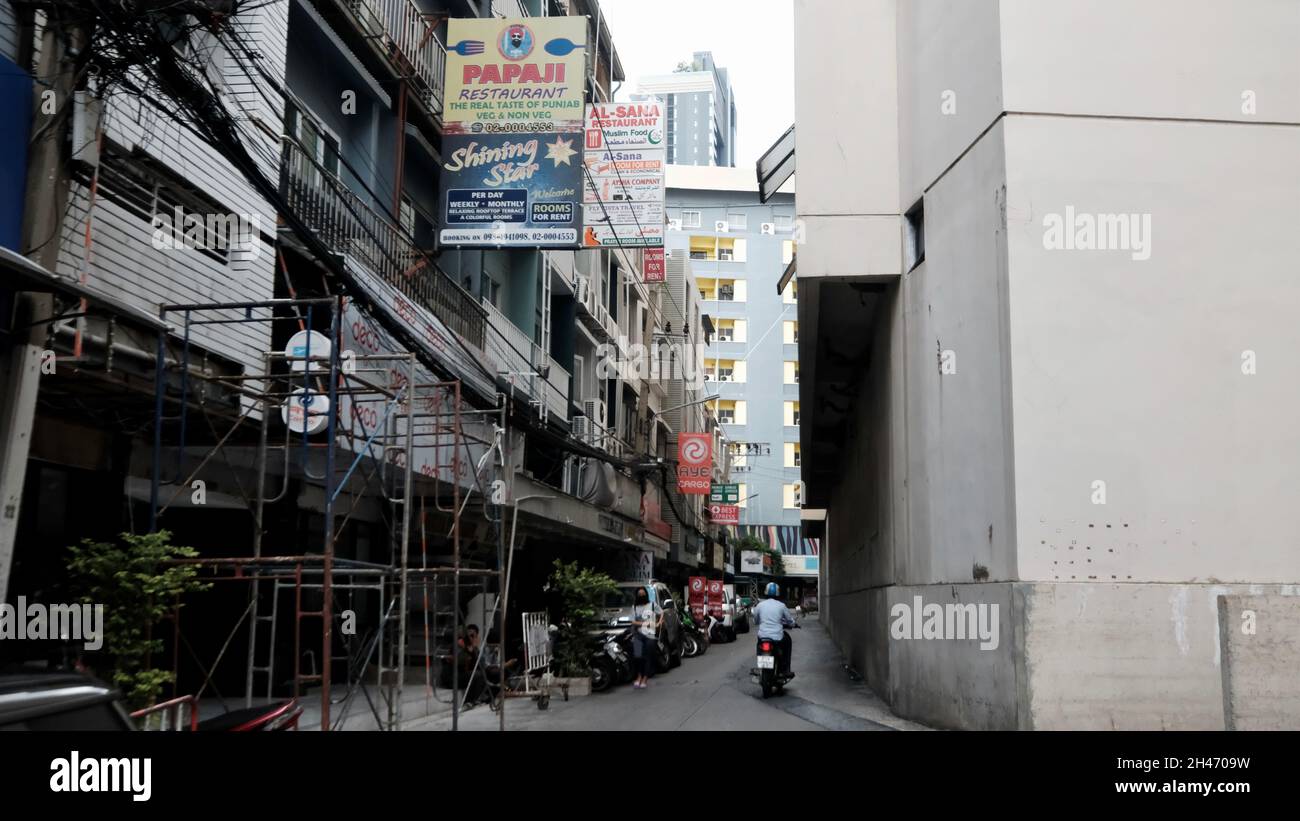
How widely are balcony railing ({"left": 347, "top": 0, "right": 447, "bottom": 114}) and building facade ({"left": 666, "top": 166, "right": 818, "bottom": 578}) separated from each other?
49.7 metres

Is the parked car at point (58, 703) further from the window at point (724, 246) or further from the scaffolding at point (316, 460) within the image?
the window at point (724, 246)

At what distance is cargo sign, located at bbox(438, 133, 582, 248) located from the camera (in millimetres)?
15320

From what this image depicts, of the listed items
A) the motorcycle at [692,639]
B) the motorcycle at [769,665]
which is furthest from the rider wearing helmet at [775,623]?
the motorcycle at [692,639]

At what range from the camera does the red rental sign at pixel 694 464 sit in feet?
117

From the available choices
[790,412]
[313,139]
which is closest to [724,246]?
[790,412]

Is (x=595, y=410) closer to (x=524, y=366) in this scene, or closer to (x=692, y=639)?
(x=692, y=639)

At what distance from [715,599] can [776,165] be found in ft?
71.8

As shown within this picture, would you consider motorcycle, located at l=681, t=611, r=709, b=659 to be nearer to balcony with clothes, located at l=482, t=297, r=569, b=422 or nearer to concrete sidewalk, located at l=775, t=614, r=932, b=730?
concrete sidewalk, located at l=775, t=614, r=932, b=730

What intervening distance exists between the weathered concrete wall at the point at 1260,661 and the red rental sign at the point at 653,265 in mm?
29474

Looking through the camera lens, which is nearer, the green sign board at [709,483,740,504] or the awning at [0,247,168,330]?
the awning at [0,247,168,330]

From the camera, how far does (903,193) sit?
45.4ft

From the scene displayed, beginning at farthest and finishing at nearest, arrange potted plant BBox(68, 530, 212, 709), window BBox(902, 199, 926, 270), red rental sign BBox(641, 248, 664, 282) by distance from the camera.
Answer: red rental sign BBox(641, 248, 664, 282) < window BBox(902, 199, 926, 270) < potted plant BBox(68, 530, 212, 709)

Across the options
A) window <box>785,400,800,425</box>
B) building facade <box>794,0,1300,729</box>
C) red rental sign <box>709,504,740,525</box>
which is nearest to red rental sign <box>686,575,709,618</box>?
red rental sign <box>709,504,740,525</box>
